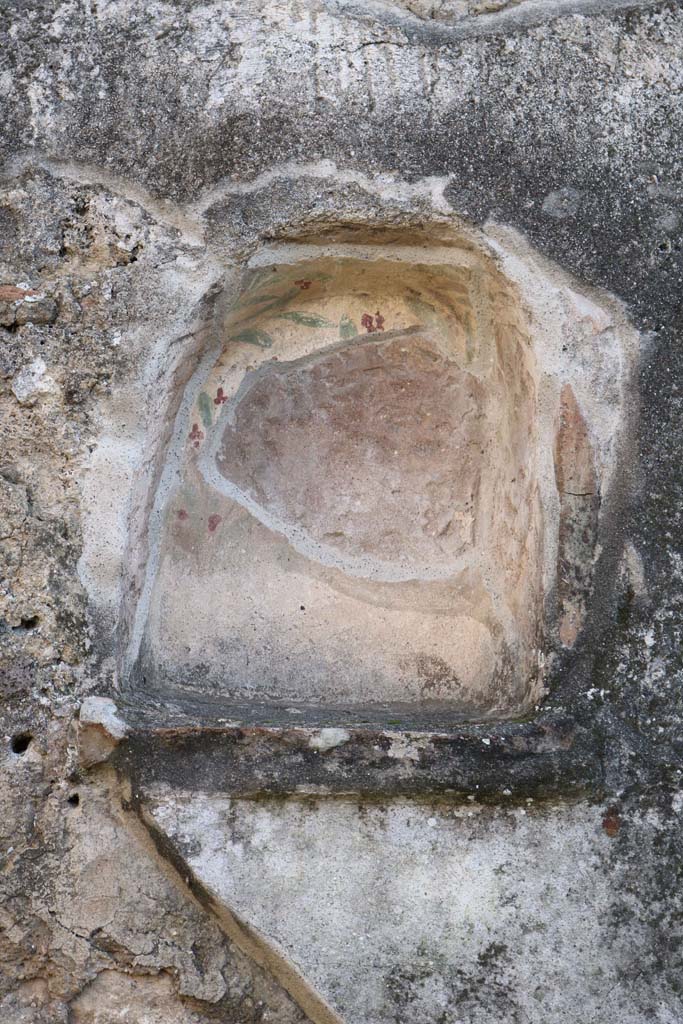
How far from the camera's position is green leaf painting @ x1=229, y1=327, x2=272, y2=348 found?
2.25 metres

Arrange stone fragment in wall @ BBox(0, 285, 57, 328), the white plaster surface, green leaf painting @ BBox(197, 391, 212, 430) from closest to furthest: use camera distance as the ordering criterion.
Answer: the white plaster surface
stone fragment in wall @ BBox(0, 285, 57, 328)
green leaf painting @ BBox(197, 391, 212, 430)

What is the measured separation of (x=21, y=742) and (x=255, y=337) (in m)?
0.83

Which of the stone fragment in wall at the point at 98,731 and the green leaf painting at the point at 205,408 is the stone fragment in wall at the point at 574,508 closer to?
the green leaf painting at the point at 205,408

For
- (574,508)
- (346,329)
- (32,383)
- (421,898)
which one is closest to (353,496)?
(346,329)

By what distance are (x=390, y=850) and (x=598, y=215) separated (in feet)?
3.66

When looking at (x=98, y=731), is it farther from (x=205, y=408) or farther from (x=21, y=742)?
(x=205, y=408)

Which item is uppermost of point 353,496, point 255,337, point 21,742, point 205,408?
point 255,337

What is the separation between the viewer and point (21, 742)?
80.1 inches

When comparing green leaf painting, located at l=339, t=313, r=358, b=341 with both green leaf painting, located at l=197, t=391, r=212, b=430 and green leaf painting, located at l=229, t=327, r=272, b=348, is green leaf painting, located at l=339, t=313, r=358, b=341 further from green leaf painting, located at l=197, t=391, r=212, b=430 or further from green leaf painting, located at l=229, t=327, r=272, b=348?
green leaf painting, located at l=197, t=391, r=212, b=430

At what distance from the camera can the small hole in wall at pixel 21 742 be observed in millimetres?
2027

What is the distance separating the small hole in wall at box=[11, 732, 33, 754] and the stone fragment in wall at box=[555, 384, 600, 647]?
0.91 metres

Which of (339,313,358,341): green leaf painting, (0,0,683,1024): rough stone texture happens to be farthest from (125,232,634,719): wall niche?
(0,0,683,1024): rough stone texture

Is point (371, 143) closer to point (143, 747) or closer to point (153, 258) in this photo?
point (153, 258)

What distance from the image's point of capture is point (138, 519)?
2.13m
